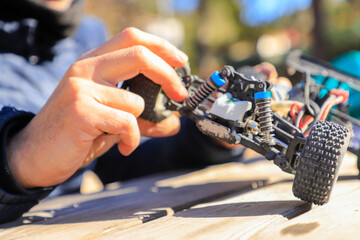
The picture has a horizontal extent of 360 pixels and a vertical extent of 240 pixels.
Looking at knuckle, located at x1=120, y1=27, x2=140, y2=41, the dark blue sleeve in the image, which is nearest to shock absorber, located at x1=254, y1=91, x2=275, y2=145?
knuckle, located at x1=120, y1=27, x2=140, y2=41

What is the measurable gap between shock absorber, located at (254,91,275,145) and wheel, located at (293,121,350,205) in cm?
8

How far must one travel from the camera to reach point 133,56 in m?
0.77

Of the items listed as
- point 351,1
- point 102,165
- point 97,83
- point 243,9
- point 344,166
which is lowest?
point 344,166

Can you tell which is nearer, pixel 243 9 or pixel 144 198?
pixel 144 198

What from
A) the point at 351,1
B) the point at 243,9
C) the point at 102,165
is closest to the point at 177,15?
the point at 243,9

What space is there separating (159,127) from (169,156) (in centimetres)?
64

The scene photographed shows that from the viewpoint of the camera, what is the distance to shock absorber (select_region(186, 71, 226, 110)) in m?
0.72

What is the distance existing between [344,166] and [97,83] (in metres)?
0.95

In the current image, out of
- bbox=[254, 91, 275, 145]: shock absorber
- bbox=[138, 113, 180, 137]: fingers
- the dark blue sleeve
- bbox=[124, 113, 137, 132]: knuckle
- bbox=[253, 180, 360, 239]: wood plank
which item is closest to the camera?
bbox=[253, 180, 360, 239]: wood plank

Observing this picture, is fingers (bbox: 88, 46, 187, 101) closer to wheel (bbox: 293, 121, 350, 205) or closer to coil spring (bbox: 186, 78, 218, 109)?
coil spring (bbox: 186, 78, 218, 109)

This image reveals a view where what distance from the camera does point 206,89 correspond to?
0.74 metres

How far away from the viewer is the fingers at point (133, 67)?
2.53 feet

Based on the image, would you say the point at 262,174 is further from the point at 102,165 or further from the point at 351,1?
the point at 351,1

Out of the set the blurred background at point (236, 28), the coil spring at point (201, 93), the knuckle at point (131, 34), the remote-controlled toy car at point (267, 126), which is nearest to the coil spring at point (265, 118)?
the remote-controlled toy car at point (267, 126)
